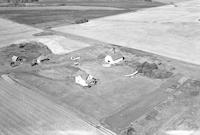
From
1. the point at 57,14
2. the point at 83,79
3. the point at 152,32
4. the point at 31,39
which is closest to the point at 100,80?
the point at 83,79

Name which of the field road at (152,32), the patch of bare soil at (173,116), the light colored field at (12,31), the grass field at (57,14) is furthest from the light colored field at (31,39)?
the patch of bare soil at (173,116)

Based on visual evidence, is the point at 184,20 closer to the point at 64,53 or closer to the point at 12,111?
the point at 64,53

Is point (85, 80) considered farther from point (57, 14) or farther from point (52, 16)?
point (57, 14)

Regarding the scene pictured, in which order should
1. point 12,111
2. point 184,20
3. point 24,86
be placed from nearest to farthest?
point 12,111
point 24,86
point 184,20

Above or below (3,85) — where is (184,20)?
above

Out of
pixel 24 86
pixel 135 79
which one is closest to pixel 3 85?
pixel 24 86

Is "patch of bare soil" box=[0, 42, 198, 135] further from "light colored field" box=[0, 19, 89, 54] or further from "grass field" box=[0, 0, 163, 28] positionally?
"grass field" box=[0, 0, 163, 28]

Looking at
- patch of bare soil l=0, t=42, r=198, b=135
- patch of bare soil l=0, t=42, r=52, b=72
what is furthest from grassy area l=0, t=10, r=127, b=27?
patch of bare soil l=0, t=42, r=198, b=135
